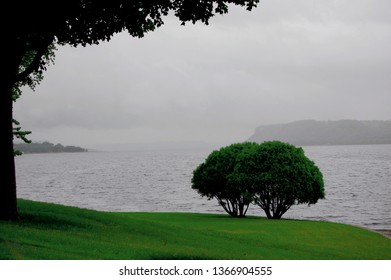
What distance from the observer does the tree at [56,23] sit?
23438 millimetres

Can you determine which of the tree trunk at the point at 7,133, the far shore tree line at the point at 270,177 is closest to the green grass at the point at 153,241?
the tree trunk at the point at 7,133

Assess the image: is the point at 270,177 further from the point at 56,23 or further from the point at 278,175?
the point at 56,23

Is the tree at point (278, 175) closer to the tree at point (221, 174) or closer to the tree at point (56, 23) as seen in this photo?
the tree at point (221, 174)

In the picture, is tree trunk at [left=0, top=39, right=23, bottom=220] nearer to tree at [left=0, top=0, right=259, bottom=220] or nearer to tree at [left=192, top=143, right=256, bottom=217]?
tree at [left=0, top=0, right=259, bottom=220]

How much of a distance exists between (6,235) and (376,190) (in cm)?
11115

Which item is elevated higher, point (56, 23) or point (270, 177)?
point (56, 23)

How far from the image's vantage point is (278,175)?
5344 cm

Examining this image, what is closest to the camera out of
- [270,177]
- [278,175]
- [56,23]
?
[56,23]

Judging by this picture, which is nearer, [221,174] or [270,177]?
[270,177]

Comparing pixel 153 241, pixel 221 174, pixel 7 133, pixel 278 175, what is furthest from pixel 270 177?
pixel 7 133

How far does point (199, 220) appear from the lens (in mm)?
52094

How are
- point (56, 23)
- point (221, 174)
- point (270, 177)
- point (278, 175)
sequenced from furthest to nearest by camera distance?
1. point (221, 174)
2. point (278, 175)
3. point (270, 177)
4. point (56, 23)

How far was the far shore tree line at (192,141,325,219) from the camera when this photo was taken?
53531 mm

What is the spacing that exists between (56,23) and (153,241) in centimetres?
1184
